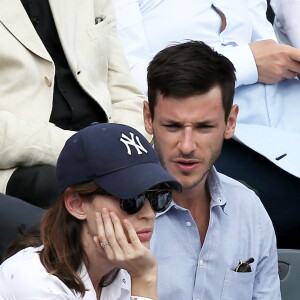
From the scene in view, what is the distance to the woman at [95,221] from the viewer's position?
2.47 m

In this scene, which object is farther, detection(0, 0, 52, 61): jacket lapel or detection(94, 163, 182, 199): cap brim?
detection(0, 0, 52, 61): jacket lapel

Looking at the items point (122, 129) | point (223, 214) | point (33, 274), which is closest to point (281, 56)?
point (223, 214)

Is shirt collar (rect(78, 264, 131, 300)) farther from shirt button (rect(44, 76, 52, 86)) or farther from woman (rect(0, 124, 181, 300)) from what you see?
shirt button (rect(44, 76, 52, 86))

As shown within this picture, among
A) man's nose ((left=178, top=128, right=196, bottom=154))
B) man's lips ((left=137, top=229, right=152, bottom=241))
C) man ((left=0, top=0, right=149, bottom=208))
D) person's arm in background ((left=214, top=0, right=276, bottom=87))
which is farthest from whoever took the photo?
person's arm in background ((left=214, top=0, right=276, bottom=87))

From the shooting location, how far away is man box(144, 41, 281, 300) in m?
3.03

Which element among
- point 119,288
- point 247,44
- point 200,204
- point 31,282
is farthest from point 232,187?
point 247,44

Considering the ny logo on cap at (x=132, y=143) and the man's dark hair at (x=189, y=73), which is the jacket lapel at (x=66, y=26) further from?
the ny logo on cap at (x=132, y=143)

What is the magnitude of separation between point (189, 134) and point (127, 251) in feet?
2.13

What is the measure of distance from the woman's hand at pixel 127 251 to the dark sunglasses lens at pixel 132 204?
30 mm

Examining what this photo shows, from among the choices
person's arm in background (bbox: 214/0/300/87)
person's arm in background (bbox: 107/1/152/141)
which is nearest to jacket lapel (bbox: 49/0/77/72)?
person's arm in background (bbox: 107/1/152/141)

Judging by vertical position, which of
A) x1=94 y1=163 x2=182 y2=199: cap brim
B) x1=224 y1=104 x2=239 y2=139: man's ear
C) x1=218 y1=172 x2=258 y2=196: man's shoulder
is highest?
x1=94 y1=163 x2=182 y2=199: cap brim

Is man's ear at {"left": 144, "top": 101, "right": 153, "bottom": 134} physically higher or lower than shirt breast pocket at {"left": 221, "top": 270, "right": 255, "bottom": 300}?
higher

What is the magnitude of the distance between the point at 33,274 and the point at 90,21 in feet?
5.67

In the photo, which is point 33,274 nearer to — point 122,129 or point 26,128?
point 122,129
